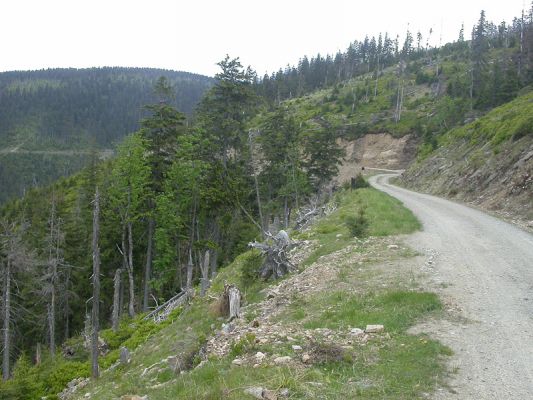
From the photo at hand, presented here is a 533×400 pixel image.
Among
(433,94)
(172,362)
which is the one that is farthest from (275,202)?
(433,94)

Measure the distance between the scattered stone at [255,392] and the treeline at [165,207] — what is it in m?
13.1

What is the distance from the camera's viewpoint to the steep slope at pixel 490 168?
23281 millimetres

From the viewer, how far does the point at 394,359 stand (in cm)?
742

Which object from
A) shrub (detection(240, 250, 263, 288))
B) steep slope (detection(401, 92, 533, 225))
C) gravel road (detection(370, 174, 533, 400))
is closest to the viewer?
gravel road (detection(370, 174, 533, 400))

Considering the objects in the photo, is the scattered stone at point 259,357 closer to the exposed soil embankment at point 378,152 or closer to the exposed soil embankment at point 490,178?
the exposed soil embankment at point 490,178

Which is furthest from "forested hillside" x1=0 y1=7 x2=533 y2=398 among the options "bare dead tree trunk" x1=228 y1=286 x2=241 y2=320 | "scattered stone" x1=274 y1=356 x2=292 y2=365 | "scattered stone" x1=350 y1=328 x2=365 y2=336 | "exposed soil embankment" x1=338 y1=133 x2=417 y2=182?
"exposed soil embankment" x1=338 y1=133 x2=417 y2=182

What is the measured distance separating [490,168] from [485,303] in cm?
2109

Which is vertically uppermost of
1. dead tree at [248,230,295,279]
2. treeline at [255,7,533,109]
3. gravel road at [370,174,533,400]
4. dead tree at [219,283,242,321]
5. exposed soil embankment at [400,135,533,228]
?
treeline at [255,7,533,109]

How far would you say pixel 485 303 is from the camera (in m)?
9.98

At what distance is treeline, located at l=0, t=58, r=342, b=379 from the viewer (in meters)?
28.0

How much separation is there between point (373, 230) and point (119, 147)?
17057 mm

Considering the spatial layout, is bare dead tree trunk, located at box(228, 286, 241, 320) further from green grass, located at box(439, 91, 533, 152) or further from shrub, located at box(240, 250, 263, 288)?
green grass, located at box(439, 91, 533, 152)

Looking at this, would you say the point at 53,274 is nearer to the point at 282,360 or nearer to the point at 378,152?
the point at 282,360

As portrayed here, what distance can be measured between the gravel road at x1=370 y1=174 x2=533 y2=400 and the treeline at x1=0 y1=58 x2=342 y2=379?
35.0 ft
